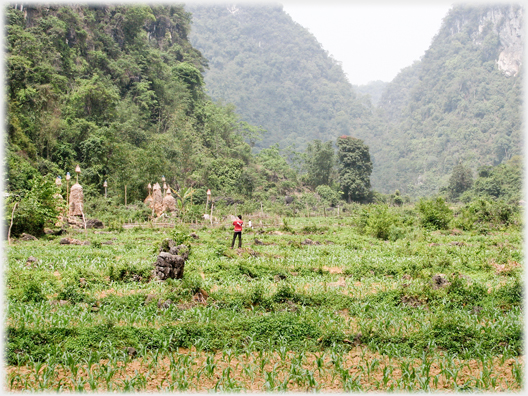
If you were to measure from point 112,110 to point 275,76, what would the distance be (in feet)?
288

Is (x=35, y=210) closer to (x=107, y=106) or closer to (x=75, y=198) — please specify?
(x=75, y=198)

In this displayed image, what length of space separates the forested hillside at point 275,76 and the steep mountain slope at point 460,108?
1531cm

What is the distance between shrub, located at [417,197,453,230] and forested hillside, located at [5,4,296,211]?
19.3 metres

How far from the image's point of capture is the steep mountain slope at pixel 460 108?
249 ft

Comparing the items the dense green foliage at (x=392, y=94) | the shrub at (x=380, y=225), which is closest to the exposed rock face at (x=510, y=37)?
the dense green foliage at (x=392, y=94)

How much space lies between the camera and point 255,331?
6.45 metres

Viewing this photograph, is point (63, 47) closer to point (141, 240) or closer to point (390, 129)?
point (141, 240)

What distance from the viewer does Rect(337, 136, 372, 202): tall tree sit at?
53531 millimetres

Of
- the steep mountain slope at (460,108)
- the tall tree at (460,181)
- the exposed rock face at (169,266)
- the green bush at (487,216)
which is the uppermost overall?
the steep mountain slope at (460,108)

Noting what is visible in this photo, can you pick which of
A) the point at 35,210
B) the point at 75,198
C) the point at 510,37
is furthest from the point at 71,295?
the point at 510,37

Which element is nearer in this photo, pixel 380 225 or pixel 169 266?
pixel 169 266

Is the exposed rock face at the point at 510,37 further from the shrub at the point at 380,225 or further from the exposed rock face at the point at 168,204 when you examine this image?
the exposed rock face at the point at 168,204

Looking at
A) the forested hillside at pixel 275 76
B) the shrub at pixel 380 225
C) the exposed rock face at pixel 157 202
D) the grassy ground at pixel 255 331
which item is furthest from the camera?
the forested hillside at pixel 275 76

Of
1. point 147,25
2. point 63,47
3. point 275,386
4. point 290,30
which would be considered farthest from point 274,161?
point 290,30
